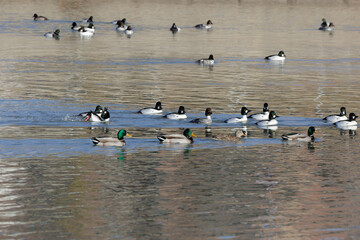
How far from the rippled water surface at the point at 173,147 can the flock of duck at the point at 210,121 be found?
1.54 ft

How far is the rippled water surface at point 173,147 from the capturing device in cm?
2386

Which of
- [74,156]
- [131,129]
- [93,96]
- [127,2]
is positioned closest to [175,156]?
[74,156]

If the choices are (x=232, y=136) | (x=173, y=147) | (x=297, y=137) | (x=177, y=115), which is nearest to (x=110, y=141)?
(x=173, y=147)

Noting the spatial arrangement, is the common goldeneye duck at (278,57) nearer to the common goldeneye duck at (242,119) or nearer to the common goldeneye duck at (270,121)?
the common goldeneye duck at (242,119)

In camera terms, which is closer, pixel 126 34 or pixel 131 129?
pixel 131 129

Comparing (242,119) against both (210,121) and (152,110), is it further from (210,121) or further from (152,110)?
(152,110)

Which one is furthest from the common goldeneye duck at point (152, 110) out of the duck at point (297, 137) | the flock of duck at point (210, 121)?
the duck at point (297, 137)

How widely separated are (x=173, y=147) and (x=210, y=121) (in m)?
6.76

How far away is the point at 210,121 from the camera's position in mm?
41906

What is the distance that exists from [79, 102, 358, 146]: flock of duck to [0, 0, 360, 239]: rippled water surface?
1.54 ft

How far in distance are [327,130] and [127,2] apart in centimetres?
11304

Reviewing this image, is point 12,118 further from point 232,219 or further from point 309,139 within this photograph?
point 232,219

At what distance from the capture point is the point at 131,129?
1564 inches

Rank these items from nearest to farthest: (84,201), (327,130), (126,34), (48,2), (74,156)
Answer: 1. (84,201)
2. (74,156)
3. (327,130)
4. (126,34)
5. (48,2)
